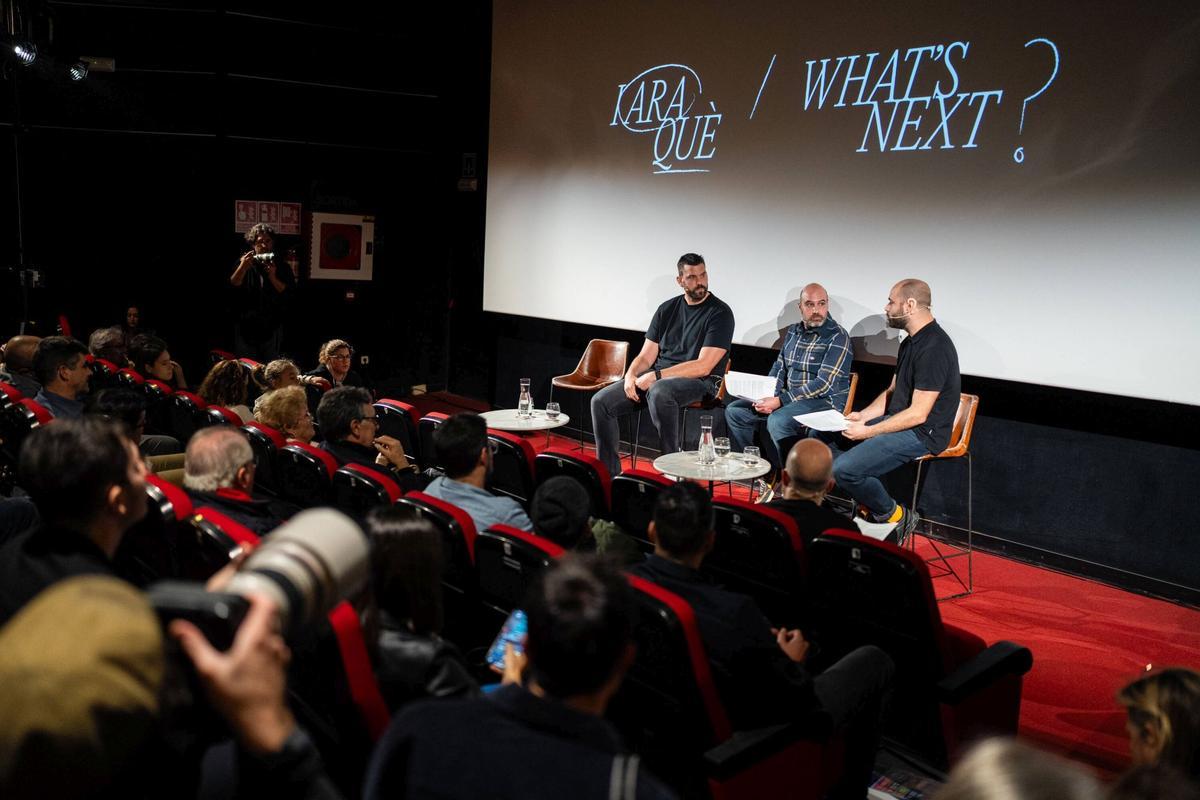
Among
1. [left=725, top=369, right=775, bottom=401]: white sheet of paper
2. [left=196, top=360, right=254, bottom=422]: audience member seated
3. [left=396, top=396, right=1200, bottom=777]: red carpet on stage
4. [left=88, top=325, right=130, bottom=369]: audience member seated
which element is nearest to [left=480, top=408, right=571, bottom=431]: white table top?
[left=725, top=369, right=775, bottom=401]: white sheet of paper

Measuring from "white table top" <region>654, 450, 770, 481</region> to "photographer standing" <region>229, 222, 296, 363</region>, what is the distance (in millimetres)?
4461

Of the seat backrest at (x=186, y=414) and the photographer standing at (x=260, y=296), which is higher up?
the photographer standing at (x=260, y=296)

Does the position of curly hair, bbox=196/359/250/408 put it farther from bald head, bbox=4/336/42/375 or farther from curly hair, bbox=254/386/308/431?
bald head, bbox=4/336/42/375

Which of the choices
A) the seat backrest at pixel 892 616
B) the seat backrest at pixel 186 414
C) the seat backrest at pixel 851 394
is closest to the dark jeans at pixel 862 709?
the seat backrest at pixel 892 616

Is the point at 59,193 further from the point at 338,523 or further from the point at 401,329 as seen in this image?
the point at 338,523

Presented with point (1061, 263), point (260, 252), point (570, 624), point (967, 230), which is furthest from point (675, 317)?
point (570, 624)

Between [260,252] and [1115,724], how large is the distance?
671cm

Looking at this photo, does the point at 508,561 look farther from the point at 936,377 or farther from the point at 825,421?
the point at 936,377

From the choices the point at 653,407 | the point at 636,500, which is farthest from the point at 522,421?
the point at 636,500

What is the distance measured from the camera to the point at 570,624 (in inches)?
51.3

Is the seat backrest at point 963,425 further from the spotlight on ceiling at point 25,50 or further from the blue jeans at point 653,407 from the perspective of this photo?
the spotlight on ceiling at point 25,50

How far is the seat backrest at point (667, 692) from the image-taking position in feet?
6.70

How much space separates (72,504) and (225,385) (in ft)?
10.3

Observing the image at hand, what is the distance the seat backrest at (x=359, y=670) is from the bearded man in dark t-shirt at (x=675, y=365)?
4.18 m
